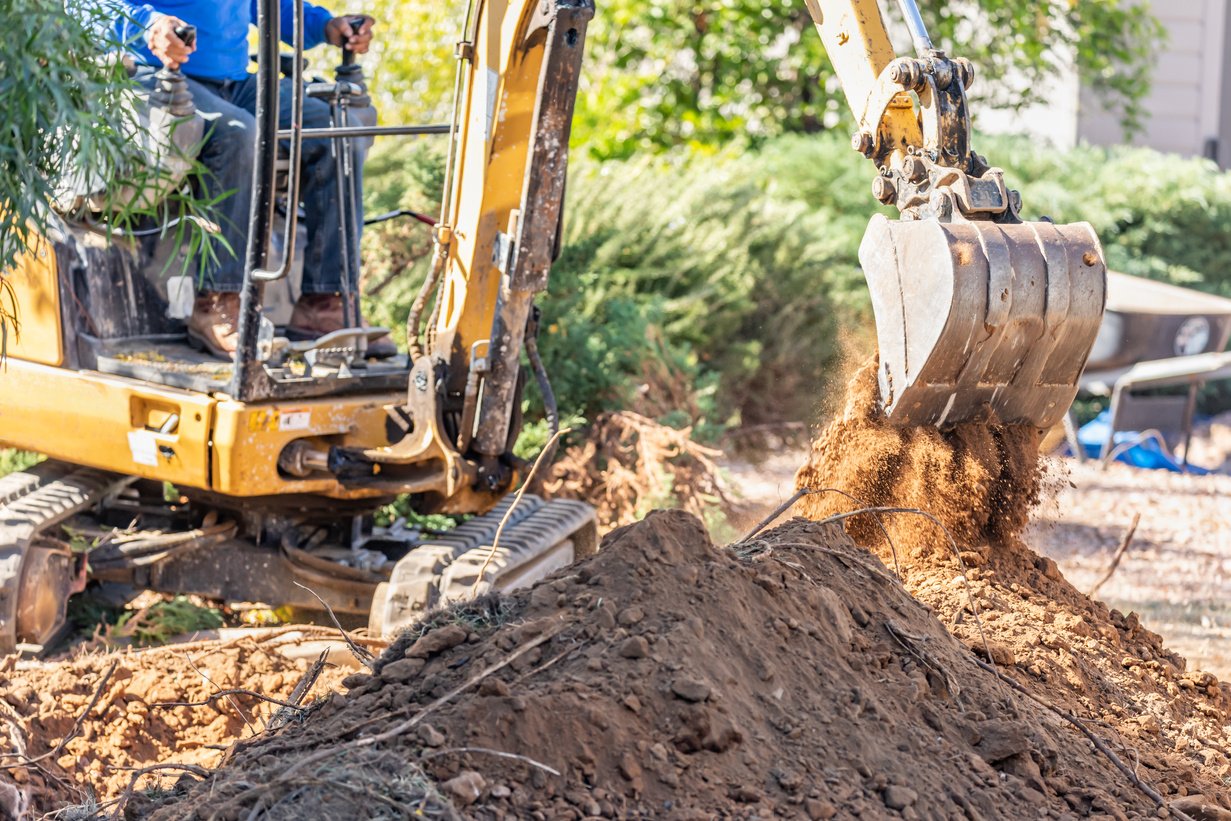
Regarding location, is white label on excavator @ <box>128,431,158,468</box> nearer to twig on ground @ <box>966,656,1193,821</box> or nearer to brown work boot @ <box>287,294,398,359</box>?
brown work boot @ <box>287,294,398,359</box>

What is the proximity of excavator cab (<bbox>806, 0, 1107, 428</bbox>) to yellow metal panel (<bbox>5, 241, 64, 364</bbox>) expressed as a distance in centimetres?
307

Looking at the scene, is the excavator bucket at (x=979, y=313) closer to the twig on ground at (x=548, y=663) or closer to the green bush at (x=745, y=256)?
the green bush at (x=745, y=256)

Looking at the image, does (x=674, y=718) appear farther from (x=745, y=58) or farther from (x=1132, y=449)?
(x=745, y=58)

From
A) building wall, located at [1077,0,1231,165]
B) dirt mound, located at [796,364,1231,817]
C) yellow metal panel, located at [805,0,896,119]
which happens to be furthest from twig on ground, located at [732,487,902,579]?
building wall, located at [1077,0,1231,165]

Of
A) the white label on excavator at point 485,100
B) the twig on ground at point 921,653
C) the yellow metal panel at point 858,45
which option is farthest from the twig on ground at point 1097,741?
the white label on excavator at point 485,100

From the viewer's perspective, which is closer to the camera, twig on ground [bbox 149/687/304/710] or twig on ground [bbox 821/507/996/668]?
twig on ground [bbox 149/687/304/710]

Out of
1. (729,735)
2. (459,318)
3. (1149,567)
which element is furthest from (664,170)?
(729,735)

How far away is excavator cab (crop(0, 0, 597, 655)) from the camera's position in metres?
5.27

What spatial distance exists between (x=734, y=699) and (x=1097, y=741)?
3.44 feet

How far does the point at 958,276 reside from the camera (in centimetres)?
407

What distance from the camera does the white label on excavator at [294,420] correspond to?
5.40 m

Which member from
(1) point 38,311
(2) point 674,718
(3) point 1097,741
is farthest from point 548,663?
(1) point 38,311

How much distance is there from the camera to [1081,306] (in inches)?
167

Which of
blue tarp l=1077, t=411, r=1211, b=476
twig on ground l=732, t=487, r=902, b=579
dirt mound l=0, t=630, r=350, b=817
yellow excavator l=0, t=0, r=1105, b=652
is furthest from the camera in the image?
blue tarp l=1077, t=411, r=1211, b=476
